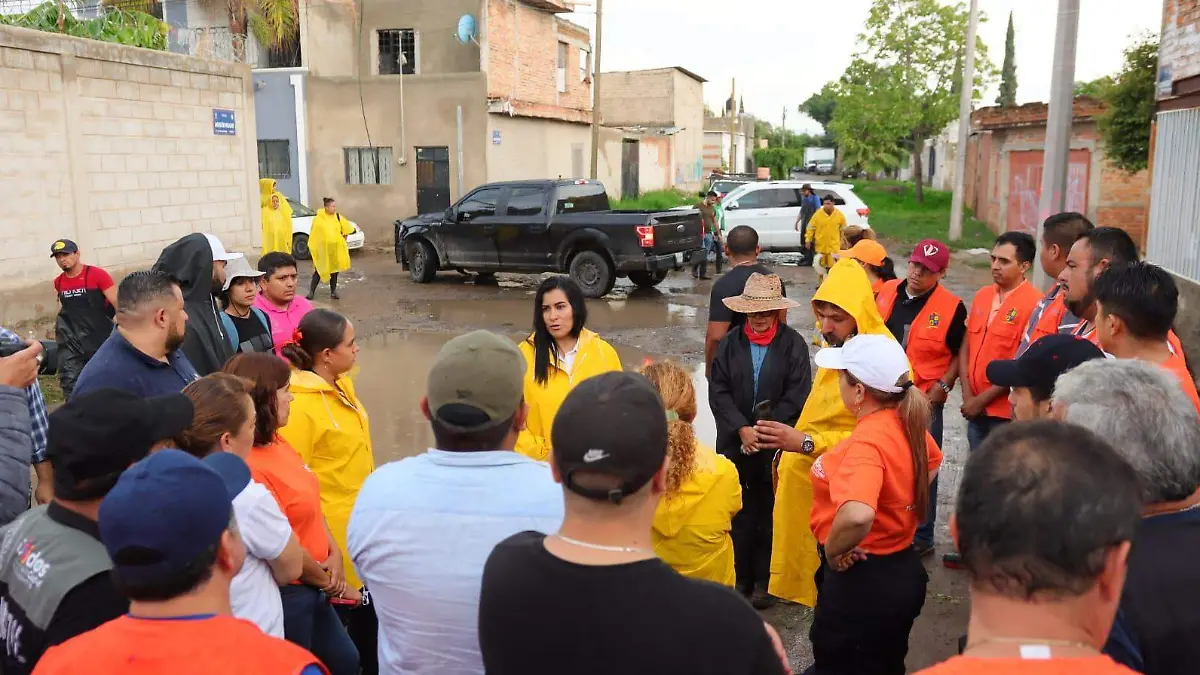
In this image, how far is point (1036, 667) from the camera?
4.54 ft

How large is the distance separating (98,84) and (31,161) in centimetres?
153

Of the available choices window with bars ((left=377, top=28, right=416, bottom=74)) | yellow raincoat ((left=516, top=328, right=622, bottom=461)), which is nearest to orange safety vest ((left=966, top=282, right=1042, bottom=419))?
yellow raincoat ((left=516, top=328, right=622, bottom=461))

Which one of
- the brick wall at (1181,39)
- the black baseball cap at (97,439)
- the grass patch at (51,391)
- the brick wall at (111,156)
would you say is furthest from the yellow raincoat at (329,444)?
the brick wall at (111,156)

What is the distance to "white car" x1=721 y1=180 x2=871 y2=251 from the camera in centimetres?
1911

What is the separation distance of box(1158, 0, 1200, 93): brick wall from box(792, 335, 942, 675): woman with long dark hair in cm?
737

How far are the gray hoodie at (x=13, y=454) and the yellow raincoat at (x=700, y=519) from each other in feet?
7.00

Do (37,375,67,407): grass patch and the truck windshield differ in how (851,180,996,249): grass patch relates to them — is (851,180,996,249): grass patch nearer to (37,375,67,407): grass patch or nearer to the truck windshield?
the truck windshield

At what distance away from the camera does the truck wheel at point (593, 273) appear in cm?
1445

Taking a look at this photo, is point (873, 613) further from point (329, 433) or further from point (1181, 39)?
point (1181, 39)

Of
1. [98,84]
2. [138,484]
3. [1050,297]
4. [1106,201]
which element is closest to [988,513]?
[138,484]

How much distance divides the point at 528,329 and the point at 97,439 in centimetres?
968

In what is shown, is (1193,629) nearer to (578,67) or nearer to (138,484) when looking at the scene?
(138,484)

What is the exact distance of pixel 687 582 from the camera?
1576 millimetres

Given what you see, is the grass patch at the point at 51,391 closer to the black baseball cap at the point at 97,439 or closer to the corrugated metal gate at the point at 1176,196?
the black baseball cap at the point at 97,439
